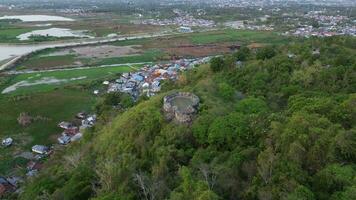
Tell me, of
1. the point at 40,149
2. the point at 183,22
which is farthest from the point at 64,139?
the point at 183,22

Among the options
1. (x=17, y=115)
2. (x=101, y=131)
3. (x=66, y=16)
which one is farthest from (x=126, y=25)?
(x=101, y=131)

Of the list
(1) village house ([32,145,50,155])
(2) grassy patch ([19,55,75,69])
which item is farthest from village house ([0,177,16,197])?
(2) grassy patch ([19,55,75,69])

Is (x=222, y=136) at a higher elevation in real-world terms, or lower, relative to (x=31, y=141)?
higher

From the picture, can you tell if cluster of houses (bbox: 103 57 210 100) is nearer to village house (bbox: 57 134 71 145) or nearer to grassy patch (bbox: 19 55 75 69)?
village house (bbox: 57 134 71 145)

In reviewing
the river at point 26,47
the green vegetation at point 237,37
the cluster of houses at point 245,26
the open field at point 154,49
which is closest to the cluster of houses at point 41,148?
the open field at point 154,49

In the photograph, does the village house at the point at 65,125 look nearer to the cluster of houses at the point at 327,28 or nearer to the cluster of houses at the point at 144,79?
the cluster of houses at the point at 144,79

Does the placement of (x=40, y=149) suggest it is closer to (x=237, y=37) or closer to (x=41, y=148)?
(x=41, y=148)

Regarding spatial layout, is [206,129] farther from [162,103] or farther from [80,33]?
[80,33]
